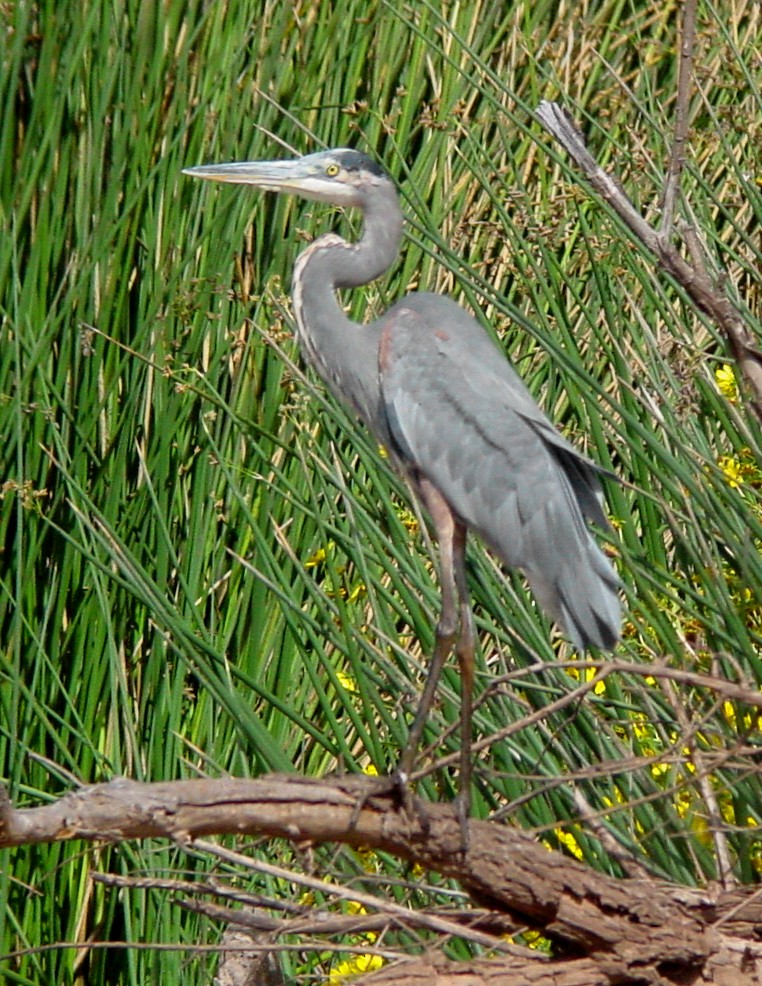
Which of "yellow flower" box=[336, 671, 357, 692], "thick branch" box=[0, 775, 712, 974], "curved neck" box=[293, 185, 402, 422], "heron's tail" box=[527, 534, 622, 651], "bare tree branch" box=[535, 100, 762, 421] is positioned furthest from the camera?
"yellow flower" box=[336, 671, 357, 692]

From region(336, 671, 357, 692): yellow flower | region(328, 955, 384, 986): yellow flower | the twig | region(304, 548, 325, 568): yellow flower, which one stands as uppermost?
the twig

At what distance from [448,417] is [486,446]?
0.28 ft

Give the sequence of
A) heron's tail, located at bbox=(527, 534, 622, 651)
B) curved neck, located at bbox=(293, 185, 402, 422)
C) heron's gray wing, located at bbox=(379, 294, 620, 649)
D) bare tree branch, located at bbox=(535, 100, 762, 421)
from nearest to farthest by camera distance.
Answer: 1. bare tree branch, located at bbox=(535, 100, 762, 421)
2. heron's tail, located at bbox=(527, 534, 622, 651)
3. heron's gray wing, located at bbox=(379, 294, 620, 649)
4. curved neck, located at bbox=(293, 185, 402, 422)

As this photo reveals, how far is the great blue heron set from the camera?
252cm

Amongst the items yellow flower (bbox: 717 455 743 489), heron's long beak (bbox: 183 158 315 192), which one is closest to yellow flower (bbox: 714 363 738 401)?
yellow flower (bbox: 717 455 743 489)

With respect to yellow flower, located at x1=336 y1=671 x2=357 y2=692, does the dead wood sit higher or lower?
higher

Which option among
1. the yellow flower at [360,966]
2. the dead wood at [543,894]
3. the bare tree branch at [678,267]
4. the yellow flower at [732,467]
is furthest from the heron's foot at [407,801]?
the yellow flower at [732,467]

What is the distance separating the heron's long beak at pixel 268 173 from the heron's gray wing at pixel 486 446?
301mm

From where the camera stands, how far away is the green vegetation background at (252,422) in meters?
2.64

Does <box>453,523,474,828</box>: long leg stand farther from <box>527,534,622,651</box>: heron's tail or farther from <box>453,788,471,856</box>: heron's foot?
<box>527,534,622,651</box>: heron's tail

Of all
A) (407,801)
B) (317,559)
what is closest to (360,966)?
(407,801)

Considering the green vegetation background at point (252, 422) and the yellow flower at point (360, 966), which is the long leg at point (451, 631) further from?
the yellow flower at point (360, 966)

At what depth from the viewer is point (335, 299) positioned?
2799 millimetres

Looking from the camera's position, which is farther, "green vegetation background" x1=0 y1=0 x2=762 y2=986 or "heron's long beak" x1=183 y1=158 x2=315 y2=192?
"heron's long beak" x1=183 y1=158 x2=315 y2=192
